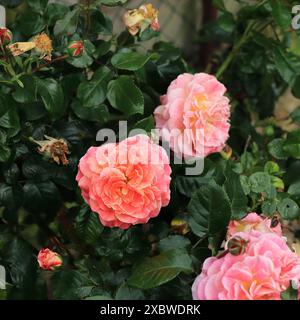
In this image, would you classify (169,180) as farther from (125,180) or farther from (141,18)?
(141,18)

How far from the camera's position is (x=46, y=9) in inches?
43.1

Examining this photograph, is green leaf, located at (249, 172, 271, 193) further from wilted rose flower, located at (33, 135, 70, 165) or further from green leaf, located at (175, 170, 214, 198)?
wilted rose flower, located at (33, 135, 70, 165)

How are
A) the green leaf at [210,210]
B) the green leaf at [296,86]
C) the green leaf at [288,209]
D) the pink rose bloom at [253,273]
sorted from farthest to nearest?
the green leaf at [296,86] < the green leaf at [288,209] < the green leaf at [210,210] < the pink rose bloom at [253,273]

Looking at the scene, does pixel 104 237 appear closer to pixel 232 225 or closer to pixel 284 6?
pixel 232 225

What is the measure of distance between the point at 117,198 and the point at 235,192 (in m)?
0.19

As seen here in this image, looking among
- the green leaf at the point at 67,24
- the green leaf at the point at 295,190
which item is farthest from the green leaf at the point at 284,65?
the green leaf at the point at 67,24

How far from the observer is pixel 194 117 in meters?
1.01

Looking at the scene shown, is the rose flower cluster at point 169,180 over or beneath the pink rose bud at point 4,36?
beneath

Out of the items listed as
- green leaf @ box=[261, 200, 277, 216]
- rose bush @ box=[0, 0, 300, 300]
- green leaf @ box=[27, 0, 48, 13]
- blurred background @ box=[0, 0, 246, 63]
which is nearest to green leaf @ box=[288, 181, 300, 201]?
rose bush @ box=[0, 0, 300, 300]

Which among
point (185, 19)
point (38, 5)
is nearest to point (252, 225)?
point (38, 5)

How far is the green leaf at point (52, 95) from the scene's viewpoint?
3.28ft

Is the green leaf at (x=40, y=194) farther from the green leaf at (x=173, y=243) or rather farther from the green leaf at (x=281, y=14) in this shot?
the green leaf at (x=281, y=14)

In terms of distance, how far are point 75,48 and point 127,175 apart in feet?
0.85

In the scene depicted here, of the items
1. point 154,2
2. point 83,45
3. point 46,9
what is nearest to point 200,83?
point 83,45
